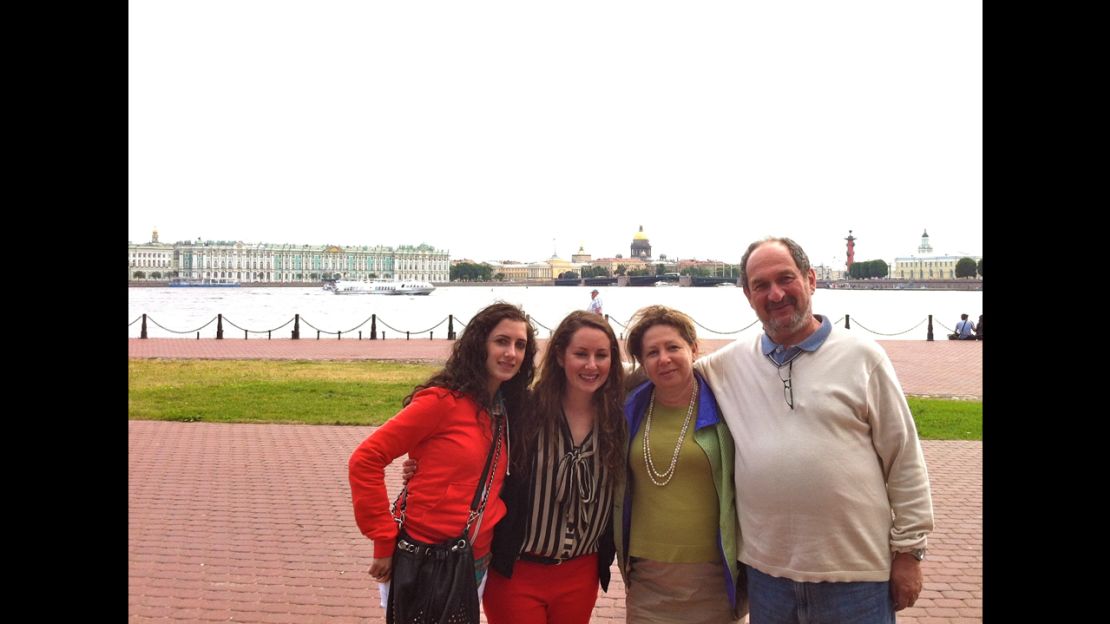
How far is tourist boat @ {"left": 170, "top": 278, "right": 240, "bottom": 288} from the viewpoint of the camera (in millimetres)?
111562

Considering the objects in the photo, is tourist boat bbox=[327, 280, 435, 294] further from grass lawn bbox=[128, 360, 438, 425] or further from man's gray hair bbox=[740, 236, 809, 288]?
man's gray hair bbox=[740, 236, 809, 288]

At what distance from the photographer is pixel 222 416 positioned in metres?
9.27

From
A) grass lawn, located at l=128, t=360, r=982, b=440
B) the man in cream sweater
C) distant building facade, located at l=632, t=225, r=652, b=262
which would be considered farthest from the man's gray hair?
distant building facade, located at l=632, t=225, r=652, b=262

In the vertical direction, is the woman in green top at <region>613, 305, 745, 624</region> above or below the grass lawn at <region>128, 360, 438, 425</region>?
above

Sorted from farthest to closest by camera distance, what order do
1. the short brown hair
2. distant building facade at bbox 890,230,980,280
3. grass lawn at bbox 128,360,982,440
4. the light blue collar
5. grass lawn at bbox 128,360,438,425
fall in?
distant building facade at bbox 890,230,980,280, grass lawn at bbox 128,360,438,425, grass lawn at bbox 128,360,982,440, the short brown hair, the light blue collar

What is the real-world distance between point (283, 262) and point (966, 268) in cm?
10433

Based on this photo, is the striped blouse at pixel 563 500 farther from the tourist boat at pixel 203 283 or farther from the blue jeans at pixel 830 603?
the tourist boat at pixel 203 283

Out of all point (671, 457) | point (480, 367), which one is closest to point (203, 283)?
point (480, 367)

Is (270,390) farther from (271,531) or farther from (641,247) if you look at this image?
(641,247)

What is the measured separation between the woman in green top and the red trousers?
14cm

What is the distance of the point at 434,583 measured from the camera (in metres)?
2.28

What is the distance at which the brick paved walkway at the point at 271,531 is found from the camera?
394 centimetres
